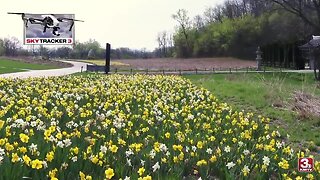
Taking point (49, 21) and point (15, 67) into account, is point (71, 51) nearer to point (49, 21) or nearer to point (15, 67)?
point (15, 67)

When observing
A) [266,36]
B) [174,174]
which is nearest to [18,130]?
[174,174]

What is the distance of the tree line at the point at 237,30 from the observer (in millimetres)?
63938

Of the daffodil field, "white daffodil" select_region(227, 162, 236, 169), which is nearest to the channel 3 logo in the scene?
the daffodil field

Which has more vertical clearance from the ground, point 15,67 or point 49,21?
point 49,21

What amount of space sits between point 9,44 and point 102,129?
96.5 meters

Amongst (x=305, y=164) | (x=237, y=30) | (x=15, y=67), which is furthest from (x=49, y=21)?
(x=237, y=30)

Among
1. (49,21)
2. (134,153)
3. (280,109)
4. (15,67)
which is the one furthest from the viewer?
(15,67)

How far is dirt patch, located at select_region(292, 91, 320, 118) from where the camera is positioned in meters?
9.41

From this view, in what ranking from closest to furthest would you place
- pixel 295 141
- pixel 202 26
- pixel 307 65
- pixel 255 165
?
1. pixel 255 165
2. pixel 295 141
3. pixel 307 65
4. pixel 202 26

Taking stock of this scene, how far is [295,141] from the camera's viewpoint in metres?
7.57

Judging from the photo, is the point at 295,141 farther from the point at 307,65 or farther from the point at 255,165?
the point at 307,65
